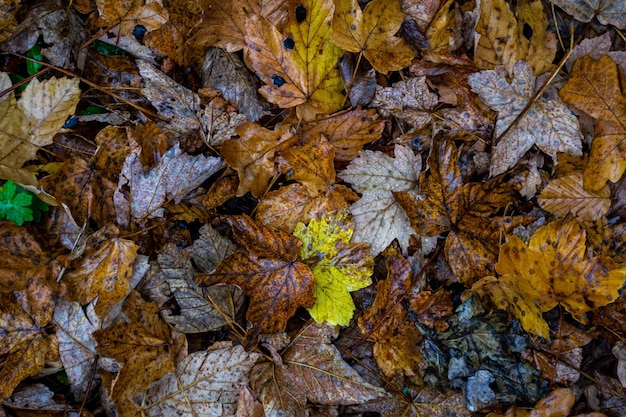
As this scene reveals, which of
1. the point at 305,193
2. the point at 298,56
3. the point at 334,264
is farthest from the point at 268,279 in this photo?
the point at 298,56

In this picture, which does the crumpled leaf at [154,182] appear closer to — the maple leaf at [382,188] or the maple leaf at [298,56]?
the maple leaf at [298,56]

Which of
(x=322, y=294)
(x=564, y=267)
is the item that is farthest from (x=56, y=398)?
(x=564, y=267)

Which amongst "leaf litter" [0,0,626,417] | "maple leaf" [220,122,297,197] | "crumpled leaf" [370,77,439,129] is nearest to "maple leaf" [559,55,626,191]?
"leaf litter" [0,0,626,417]

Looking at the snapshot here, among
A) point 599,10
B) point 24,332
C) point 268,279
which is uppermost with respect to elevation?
point 599,10

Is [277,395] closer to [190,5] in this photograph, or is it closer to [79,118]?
[79,118]

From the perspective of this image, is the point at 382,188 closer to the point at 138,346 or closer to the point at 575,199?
the point at 575,199

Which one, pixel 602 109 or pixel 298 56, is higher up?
pixel 298 56

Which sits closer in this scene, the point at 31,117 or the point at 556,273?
the point at 556,273
